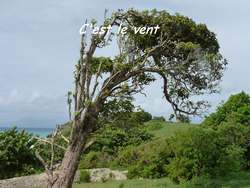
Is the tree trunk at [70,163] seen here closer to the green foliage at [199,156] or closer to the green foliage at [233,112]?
the green foliage at [199,156]

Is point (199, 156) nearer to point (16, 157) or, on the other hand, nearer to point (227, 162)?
point (227, 162)

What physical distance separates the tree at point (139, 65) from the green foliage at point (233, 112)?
24.4ft

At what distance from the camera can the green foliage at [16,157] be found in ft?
73.7

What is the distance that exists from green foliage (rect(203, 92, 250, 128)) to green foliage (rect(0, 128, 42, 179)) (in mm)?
7063

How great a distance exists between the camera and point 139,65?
13.9 meters

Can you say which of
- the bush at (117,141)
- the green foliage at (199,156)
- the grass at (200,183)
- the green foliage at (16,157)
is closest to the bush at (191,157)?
the green foliage at (199,156)

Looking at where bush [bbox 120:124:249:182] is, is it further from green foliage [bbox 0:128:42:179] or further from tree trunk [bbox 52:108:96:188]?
green foliage [bbox 0:128:42:179]

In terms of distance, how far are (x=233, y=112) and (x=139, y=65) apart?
358 inches

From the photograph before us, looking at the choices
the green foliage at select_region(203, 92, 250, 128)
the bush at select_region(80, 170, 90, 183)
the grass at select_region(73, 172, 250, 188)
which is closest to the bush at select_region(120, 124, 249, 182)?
the grass at select_region(73, 172, 250, 188)

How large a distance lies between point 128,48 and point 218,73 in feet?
7.48

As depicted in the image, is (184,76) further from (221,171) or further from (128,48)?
(221,171)

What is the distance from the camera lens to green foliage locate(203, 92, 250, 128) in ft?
71.3

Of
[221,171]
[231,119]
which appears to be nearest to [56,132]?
[221,171]

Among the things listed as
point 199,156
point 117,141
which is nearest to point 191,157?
point 199,156
